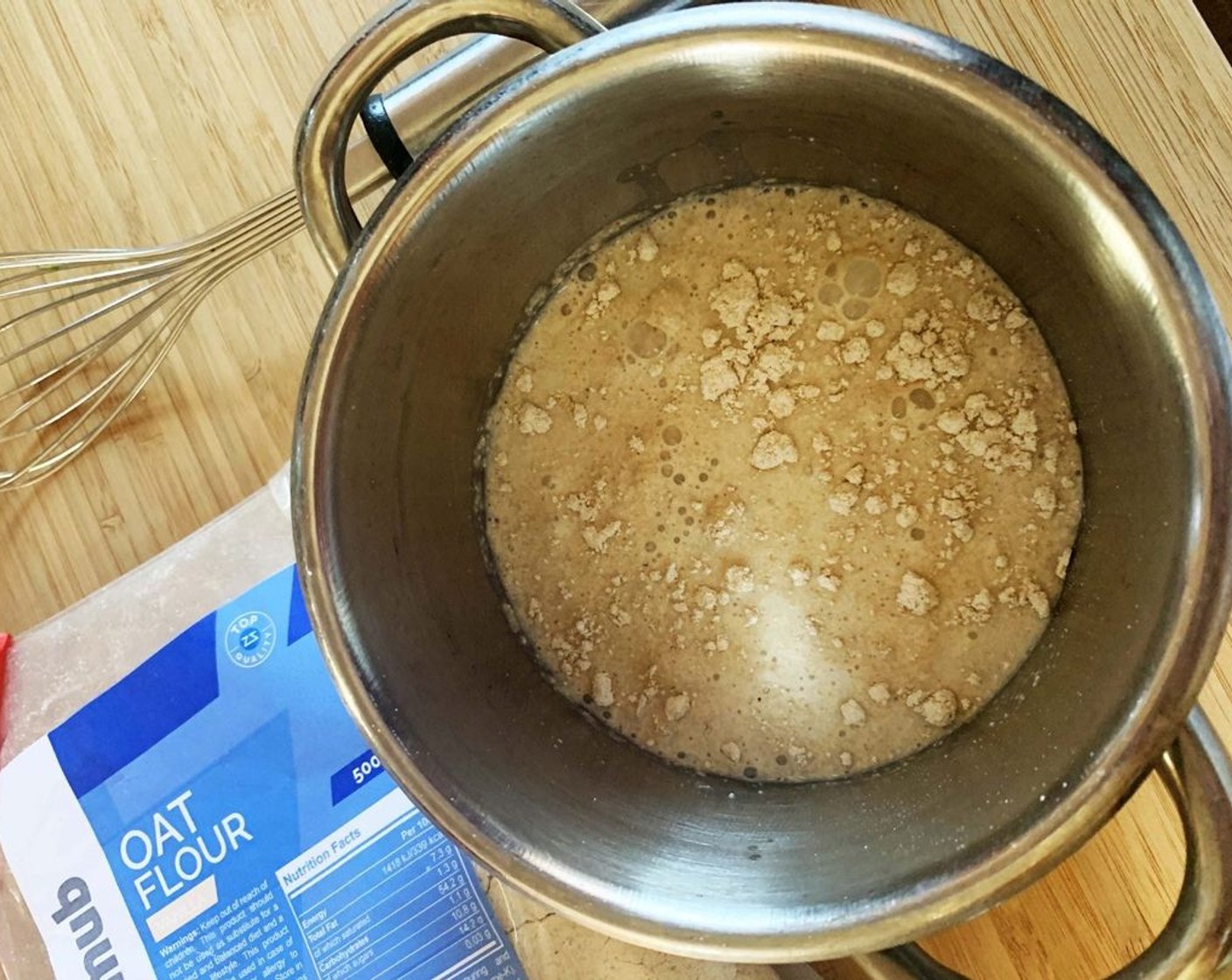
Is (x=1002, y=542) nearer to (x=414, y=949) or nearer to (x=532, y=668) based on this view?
(x=532, y=668)

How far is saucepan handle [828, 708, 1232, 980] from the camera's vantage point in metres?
0.45

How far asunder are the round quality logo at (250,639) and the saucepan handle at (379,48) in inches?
11.1

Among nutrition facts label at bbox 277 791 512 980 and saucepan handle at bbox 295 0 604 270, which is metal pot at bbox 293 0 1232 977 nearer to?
saucepan handle at bbox 295 0 604 270

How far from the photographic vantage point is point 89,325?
2.49ft

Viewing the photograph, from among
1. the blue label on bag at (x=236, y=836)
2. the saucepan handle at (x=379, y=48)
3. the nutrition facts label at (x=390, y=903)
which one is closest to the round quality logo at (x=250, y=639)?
the blue label on bag at (x=236, y=836)

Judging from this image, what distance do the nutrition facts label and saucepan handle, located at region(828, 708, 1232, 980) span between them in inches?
13.9

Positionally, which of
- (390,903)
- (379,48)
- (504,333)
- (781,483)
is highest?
(379,48)

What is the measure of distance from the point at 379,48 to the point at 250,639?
1.22 ft

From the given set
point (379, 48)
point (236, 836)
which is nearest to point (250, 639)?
point (236, 836)

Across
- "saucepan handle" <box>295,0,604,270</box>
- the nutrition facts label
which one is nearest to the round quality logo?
the nutrition facts label

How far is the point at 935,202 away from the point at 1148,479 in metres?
0.18

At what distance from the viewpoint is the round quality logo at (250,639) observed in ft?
2.27

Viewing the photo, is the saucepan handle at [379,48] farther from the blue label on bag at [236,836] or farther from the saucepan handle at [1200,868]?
the saucepan handle at [1200,868]

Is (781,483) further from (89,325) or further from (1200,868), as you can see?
(89,325)
